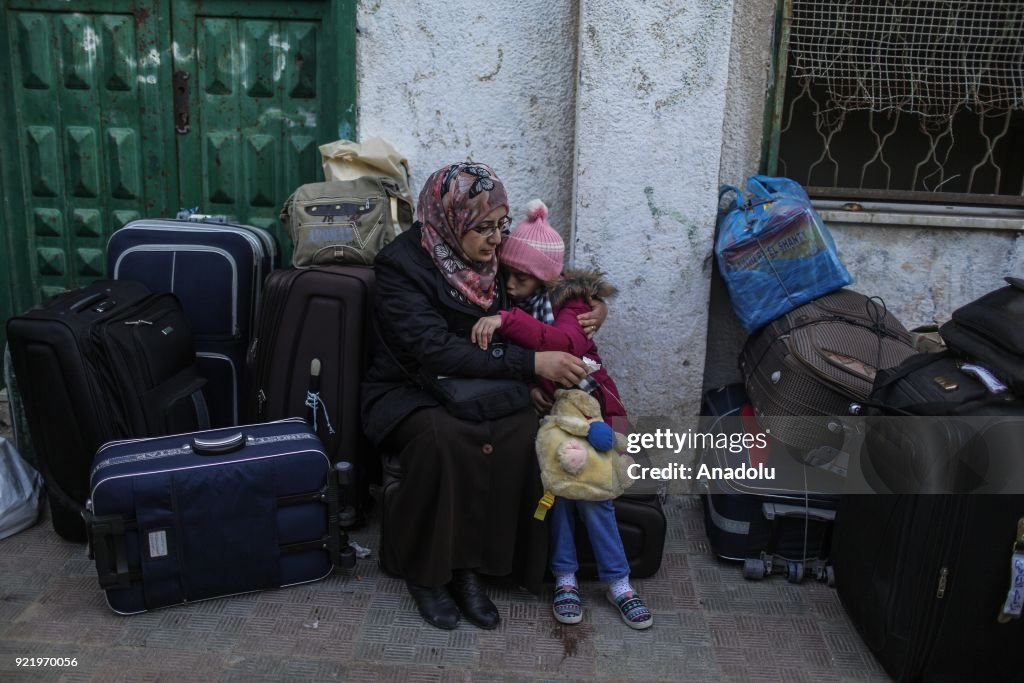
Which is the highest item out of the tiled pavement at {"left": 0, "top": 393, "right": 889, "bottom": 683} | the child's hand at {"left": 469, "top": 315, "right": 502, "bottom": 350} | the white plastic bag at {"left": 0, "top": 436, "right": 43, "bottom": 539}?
the child's hand at {"left": 469, "top": 315, "right": 502, "bottom": 350}

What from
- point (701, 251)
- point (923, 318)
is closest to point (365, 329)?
point (701, 251)

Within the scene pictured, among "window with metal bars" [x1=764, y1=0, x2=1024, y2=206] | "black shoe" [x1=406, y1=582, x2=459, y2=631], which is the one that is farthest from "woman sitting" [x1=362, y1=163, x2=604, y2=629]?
"window with metal bars" [x1=764, y1=0, x2=1024, y2=206]

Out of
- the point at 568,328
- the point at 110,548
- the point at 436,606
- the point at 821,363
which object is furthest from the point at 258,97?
the point at 821,363

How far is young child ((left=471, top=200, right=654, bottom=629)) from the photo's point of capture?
2.82 metres

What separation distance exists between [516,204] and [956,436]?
1961 millimetres

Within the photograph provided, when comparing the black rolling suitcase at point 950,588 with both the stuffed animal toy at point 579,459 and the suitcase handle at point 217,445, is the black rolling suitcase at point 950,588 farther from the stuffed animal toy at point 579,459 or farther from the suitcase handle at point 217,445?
the suitcase handle at point 217,445

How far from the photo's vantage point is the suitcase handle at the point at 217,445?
2.70 m

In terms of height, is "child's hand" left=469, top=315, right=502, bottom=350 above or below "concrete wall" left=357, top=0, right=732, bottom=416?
below

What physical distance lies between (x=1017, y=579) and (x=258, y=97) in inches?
128

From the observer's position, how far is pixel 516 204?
365cm

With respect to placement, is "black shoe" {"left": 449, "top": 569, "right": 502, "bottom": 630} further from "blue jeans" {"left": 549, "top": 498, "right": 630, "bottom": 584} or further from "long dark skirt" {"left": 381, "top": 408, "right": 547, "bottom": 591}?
"blue jeans" {"left": 549, "top": 498, "right": 630, "bottom": 584}

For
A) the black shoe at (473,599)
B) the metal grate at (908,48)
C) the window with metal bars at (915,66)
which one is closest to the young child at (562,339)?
the black shoe at (473,599)

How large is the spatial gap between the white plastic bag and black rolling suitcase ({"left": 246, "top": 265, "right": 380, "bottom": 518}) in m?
0.97

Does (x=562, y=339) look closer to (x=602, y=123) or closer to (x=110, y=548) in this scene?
(x=602, y=123)
